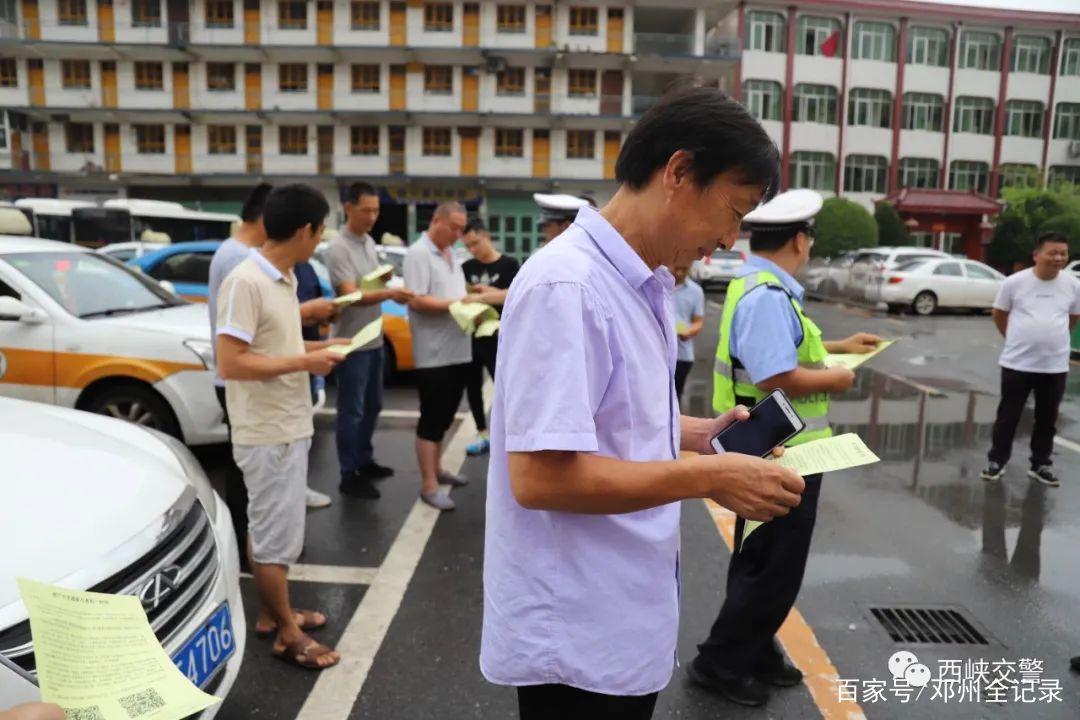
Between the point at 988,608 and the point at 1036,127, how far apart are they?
4486cm

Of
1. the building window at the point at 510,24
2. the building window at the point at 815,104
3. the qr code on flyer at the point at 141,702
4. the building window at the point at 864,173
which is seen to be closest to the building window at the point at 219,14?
the building window at the point at 510,24

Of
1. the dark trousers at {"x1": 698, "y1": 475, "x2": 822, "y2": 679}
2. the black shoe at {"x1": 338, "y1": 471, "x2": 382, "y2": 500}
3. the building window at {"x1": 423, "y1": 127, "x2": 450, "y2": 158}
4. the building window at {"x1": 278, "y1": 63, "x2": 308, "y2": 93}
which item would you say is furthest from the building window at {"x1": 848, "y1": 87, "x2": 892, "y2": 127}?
the dark trousers at {"x1": 698, "y1": 475, "x2": 822, "y2": 679}

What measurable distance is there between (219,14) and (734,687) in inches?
1491

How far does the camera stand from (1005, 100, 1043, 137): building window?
38875 mm

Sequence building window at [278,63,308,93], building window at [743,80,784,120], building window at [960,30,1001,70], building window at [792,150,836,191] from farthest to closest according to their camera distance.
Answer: building window at [960,30,1001,70], building window at [792,150,836,191], building window at [743,80,784,120], building window at [278,63,308,93]

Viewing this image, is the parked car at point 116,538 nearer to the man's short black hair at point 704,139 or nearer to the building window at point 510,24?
the man's short black hair at point 704,139

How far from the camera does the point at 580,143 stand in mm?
34188

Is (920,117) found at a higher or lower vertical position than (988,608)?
higher

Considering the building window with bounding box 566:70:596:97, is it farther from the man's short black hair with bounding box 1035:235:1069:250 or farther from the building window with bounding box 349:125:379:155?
the man's short black hair with bounding box 1035:235:1069:250

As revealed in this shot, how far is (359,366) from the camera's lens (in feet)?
16.2

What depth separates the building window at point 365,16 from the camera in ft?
109

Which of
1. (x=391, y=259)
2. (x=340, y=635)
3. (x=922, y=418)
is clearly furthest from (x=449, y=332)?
(x=391, y=259)

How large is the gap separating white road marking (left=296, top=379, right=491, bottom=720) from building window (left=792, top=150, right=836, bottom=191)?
36154 mm

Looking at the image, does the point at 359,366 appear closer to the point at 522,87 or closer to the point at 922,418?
the point at 922,418
